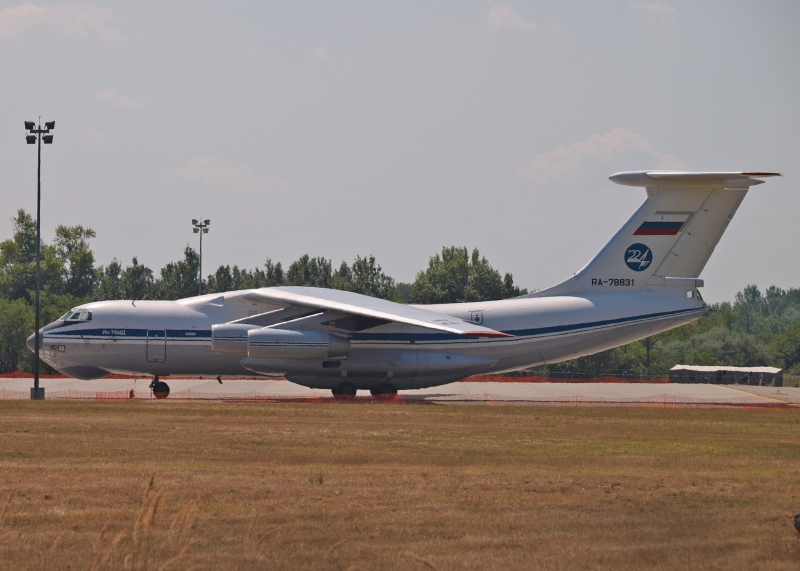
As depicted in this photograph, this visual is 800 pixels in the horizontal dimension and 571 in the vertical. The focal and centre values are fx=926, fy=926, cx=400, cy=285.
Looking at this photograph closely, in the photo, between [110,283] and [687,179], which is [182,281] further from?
[687,179]

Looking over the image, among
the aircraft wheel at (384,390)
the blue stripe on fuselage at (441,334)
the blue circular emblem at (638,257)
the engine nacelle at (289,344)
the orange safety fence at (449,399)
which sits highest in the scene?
the blue circular emblem at (638,257)

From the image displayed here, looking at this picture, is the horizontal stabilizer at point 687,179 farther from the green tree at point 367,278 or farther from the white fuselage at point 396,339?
the green tree at point 367,278

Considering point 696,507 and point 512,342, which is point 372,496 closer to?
point 696,507

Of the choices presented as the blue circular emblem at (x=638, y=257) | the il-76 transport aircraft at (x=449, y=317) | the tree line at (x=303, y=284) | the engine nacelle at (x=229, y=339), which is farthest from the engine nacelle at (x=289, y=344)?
the tree line at (x=303, y=284)

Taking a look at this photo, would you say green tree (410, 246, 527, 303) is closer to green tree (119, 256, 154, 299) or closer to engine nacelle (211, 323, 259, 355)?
green tree (119, 256, 154, 299)

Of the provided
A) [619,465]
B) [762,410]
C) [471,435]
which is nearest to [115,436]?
[471,435]

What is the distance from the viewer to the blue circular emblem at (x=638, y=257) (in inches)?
1077

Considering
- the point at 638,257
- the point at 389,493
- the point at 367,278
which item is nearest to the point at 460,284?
the point at 367,278

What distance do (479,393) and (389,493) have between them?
2028cm

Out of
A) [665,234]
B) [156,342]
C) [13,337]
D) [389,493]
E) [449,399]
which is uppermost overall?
[665,234]

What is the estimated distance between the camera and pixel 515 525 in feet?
29.1

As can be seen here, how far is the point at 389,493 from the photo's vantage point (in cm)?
1066

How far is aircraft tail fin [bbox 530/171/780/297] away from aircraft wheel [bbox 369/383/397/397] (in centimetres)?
519

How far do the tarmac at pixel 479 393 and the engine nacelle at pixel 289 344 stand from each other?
159 cm
